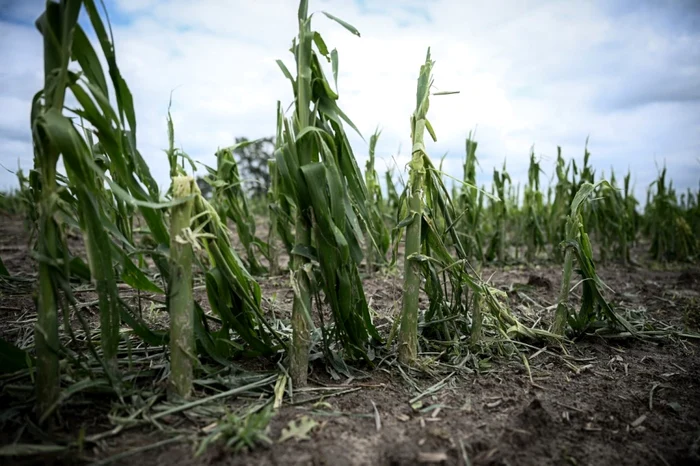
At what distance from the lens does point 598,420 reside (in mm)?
1563

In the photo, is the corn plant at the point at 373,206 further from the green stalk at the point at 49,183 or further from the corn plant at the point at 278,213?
the green stalk at the point at 49,183

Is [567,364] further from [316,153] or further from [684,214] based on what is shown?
[684,214]

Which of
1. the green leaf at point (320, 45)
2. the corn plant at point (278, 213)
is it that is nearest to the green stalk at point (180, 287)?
the corn plant at point (278, 213)

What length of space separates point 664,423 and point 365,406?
1.15 metres

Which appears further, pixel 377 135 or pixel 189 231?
pixel 377 135

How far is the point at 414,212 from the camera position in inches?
72.0

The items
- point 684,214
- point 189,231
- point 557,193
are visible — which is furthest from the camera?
point 684,214

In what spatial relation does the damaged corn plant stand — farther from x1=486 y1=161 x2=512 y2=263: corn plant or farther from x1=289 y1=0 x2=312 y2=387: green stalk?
x1=486 y1=161 x2=512 y2=263: corn plant

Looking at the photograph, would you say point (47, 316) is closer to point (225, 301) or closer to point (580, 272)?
point (225, 301)

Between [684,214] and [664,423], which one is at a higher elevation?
[684,214]

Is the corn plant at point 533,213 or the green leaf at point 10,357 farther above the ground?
the corn plant at point 533,213

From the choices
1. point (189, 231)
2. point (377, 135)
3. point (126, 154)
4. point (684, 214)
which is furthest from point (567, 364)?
point (684, 214)

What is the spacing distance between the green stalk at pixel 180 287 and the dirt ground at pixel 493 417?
0.24 metres

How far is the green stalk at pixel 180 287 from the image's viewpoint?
1.39 m
